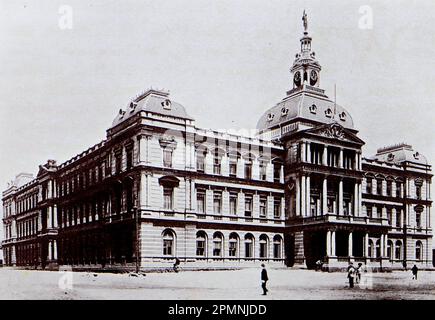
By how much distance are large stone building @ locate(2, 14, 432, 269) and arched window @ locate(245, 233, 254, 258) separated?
0.24 feet

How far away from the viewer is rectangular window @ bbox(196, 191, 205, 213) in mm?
38750

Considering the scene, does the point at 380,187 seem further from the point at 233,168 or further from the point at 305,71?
the point at 233,168

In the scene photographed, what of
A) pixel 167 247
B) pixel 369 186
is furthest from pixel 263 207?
pixel 369 186

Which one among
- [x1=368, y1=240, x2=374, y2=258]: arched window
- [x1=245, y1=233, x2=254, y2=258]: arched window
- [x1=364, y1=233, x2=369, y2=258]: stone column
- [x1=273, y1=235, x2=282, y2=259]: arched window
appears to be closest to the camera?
[x1=364, y1=233, x2=369, y2=258]: stone column

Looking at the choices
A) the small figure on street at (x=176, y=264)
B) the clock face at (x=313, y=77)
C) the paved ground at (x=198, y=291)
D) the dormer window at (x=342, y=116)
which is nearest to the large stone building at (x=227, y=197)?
the clock face at (x=313, y=77)

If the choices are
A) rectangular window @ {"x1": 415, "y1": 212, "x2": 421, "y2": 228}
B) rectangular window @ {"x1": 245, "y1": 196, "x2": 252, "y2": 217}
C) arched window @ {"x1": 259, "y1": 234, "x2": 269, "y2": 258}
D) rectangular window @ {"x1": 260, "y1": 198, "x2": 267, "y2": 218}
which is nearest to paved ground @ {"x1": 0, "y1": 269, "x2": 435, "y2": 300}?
rectangular window @ {"x1": 245, "y1": 196, "x2": 252, "y2": 217}

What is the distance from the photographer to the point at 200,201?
3894 cm

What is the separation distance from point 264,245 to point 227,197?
4.95 metres

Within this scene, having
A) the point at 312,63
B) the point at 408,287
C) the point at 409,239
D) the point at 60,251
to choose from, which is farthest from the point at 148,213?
the point at 409,239

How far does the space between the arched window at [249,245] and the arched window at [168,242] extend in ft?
21.6

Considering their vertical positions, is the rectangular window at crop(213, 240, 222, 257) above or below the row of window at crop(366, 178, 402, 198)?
below

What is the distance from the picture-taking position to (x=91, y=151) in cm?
4084

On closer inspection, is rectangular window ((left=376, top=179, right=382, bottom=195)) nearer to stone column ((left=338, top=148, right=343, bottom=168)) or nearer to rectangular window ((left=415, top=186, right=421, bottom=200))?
rectangular window ((left=415, top=186, right=421, bottom=200))

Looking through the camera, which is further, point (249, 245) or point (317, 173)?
point (317, 173)
